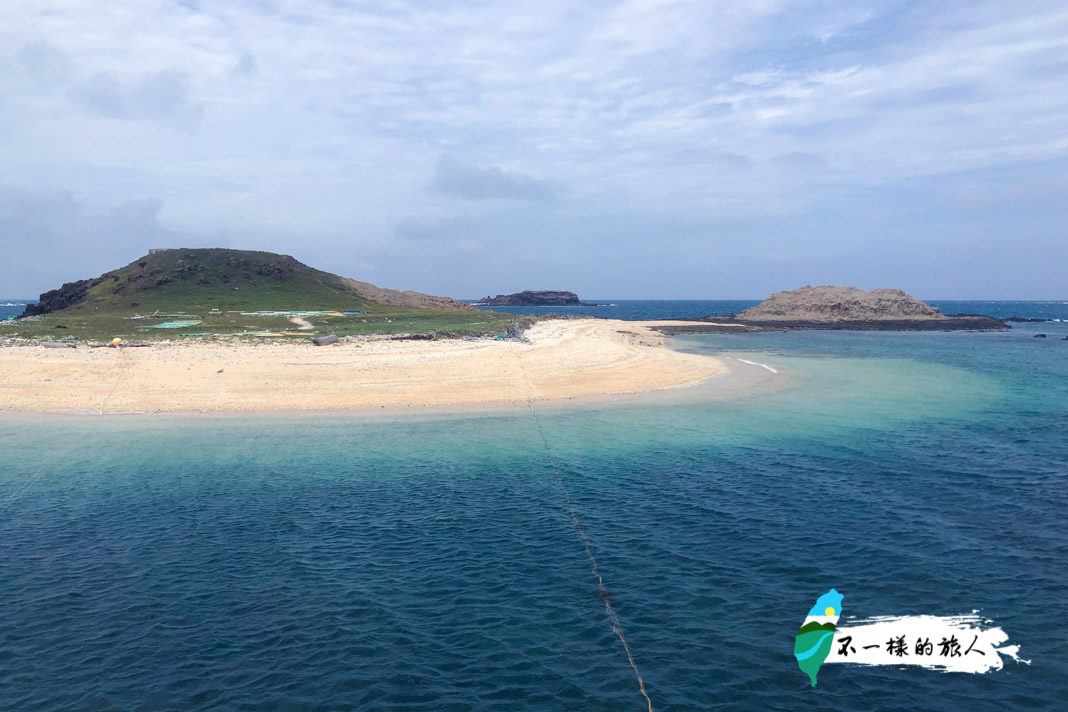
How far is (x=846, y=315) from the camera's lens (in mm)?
111438

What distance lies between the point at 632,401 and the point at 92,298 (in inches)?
2996

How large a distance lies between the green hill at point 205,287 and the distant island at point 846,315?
5940 cm

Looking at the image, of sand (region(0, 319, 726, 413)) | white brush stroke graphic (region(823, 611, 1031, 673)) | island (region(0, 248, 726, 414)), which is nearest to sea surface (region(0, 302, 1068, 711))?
white brush stroke graphic (region(823, 611, 1031, 673))

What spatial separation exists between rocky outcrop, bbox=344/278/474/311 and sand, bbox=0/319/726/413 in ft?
197

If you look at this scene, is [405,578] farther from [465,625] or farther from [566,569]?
[566,569]

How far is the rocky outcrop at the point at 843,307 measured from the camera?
112 meters

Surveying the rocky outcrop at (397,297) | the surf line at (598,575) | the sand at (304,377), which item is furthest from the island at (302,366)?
the rocky outcrop at (397,297)

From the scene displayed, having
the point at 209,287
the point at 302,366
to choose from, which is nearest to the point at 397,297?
the point at 209,287

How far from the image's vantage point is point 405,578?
40.5 ft

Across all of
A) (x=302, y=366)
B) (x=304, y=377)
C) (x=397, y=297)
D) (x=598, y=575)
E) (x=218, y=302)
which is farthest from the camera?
(x=397, y=297)

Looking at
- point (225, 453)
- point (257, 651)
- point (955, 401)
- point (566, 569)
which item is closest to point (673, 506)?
point (566, 569)

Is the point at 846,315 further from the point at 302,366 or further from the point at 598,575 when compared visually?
the point at 598,575

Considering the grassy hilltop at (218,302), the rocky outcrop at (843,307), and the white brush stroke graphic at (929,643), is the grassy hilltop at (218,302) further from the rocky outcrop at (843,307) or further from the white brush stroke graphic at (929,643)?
the rocky outcrop at (843,307)

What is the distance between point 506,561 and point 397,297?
96606mm
